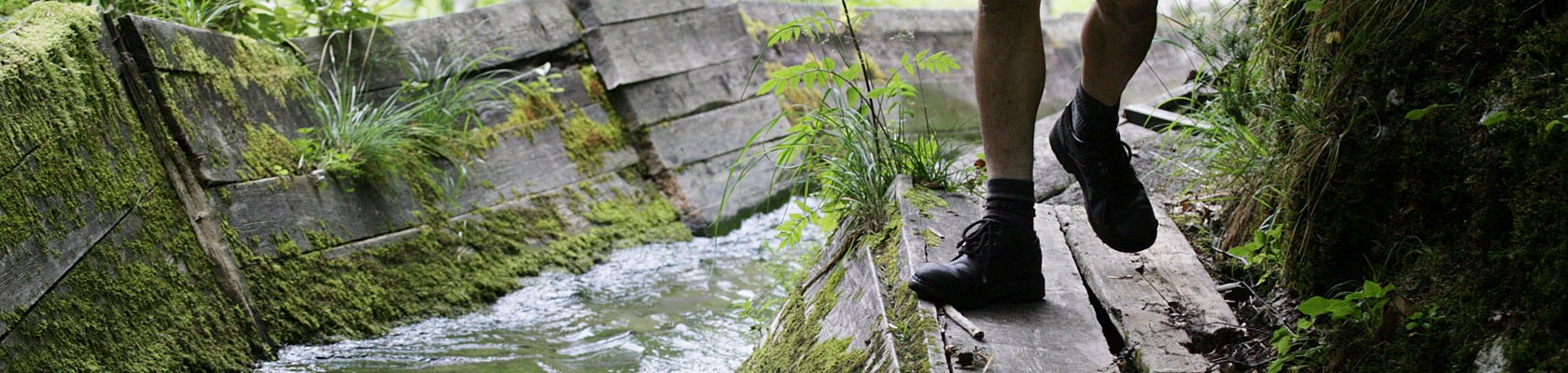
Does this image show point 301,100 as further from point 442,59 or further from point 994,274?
point 994,274

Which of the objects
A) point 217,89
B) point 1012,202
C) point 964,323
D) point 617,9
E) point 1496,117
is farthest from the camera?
point 617,9

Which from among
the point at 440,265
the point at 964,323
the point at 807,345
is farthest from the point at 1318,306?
the point at 440,265

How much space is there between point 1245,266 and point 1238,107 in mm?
566

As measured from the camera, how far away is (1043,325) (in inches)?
83.8

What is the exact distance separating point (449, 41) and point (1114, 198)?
293cm

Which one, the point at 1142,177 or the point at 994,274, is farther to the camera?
the point at 1142,177

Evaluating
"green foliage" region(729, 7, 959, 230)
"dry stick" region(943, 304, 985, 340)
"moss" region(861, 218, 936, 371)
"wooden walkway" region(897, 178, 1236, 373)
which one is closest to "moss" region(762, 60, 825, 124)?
"green foliage" region(729, 7, 959, 230)

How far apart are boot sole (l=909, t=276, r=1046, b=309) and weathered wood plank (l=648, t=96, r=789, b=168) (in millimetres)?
2568

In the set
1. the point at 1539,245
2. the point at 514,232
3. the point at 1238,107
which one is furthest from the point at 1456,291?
the point at 514,232

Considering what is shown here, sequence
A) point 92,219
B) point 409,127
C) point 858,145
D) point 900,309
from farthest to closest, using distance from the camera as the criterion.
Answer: point 409,127 → point 858,145 → point 92,219 → point 900,309

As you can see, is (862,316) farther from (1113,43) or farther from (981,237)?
(1113,43)

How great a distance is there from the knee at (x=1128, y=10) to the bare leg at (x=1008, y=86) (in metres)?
0.14

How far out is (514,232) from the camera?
4.09 meters

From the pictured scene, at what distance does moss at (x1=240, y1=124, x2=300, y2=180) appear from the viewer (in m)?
3.36
